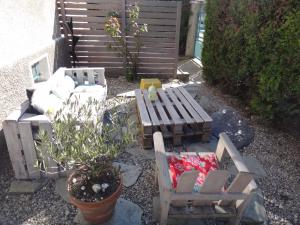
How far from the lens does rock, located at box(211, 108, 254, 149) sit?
340cm

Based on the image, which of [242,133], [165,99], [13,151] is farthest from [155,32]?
[13,151]

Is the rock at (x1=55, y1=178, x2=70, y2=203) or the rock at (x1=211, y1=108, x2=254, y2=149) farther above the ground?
the rock at (x1=211, y1=108, x2=254, y2=149)

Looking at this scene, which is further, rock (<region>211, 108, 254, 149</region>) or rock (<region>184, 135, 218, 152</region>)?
rock (<region>211, 108, 254, 149</region>)

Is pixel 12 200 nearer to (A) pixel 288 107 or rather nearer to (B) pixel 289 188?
(B) pixel 289 188

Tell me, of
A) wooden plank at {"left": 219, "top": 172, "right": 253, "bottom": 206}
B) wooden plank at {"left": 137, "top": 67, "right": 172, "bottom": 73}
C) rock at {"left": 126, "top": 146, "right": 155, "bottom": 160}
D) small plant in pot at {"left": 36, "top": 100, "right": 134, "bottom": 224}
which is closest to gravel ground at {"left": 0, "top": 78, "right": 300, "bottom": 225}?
rock at {"left": 126, "top": 146, "right": 155, "bottom": 160}

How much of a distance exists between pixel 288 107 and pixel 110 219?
279 cm

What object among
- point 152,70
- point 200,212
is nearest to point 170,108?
point 200,212

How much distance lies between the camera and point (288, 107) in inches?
130

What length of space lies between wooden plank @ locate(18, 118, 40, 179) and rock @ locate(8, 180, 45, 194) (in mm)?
80

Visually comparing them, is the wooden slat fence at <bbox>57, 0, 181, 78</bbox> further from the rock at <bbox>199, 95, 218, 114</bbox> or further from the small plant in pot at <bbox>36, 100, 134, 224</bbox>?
the small plant in pot at <bbox>36, 100, 134, 224</bbox>

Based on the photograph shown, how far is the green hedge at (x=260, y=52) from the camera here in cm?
312

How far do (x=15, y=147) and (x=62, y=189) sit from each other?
2.15ft

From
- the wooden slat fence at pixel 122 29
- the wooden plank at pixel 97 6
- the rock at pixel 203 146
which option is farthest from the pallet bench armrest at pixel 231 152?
the wooden plank at pixel 97 6

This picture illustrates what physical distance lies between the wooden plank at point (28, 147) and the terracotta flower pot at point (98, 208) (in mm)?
805
